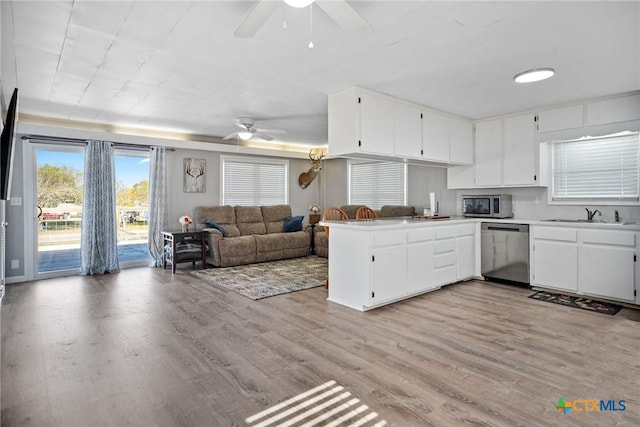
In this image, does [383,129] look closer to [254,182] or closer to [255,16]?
[255,16]

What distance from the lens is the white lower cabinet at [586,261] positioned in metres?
3.79

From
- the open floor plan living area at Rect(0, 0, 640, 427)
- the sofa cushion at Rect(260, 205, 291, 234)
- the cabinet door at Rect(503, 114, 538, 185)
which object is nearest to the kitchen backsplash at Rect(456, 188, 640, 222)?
the open floor plan living area at Rect(0, 0, 640, 427)

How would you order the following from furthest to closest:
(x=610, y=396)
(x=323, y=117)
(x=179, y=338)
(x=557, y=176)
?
(x=323, y=117) < (x=557, y=176) < (x=179, y=338) < (x=610, y=396)

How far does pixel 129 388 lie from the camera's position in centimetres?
218

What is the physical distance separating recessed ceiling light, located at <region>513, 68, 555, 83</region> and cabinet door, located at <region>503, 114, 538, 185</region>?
1.46 metres

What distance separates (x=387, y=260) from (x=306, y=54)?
2.19 metres

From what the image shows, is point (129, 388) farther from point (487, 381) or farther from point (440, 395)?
point (487, 381)

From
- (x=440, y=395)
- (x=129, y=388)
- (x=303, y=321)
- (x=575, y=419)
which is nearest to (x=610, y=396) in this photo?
(x=575, y=419)

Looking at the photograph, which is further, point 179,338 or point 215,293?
point 215,293

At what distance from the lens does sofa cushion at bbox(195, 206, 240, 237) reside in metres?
6.64

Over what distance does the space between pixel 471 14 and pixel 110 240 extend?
5.80 m

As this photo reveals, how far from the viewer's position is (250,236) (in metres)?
6.46

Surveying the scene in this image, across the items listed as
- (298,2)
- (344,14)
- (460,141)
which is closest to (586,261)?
(460,141)

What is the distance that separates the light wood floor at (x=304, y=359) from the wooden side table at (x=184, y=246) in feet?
5.61
